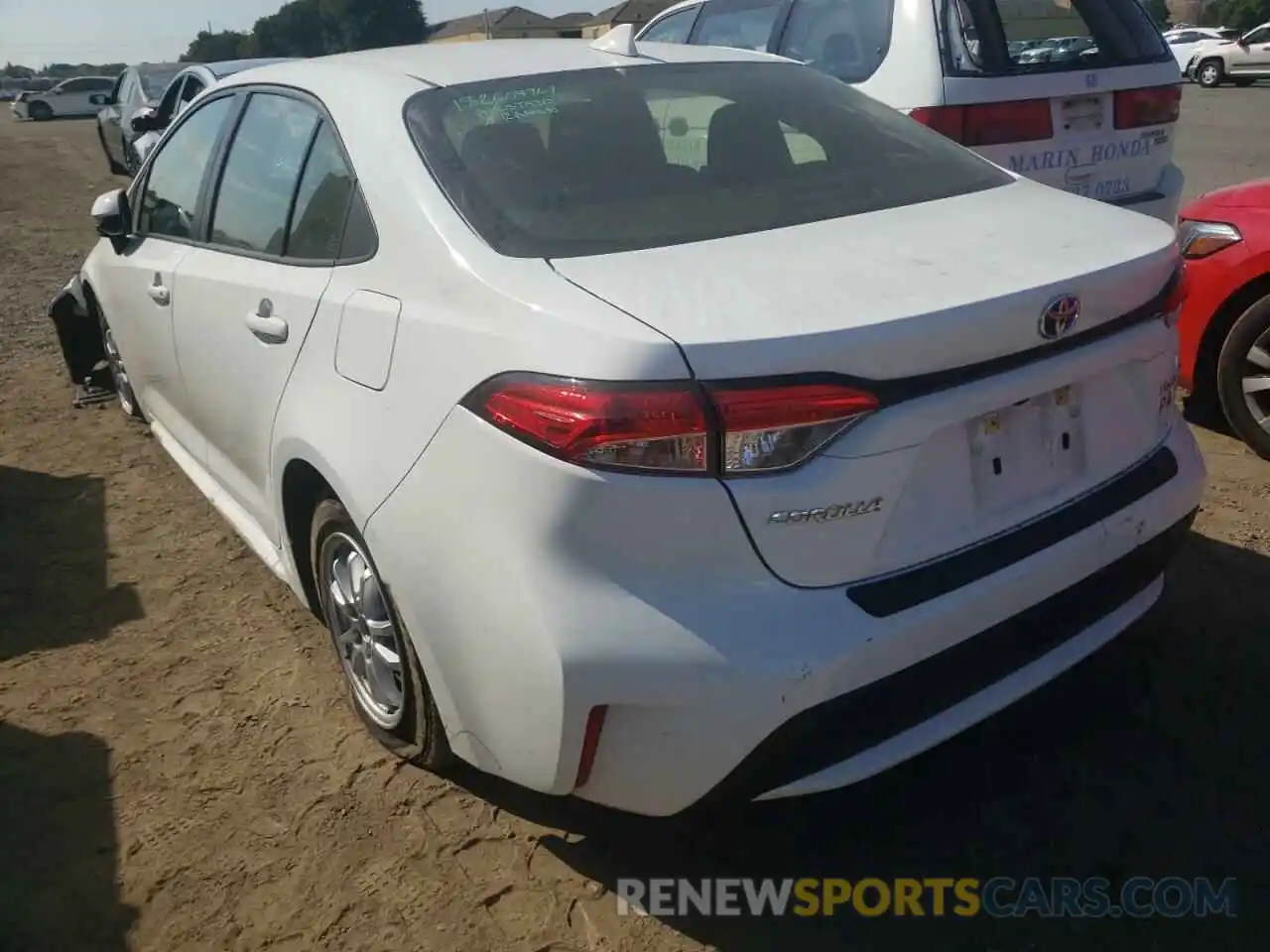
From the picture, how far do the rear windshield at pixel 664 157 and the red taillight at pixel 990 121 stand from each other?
5.38 ft

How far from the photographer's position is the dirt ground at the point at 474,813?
237 cm

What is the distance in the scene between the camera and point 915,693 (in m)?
2.13

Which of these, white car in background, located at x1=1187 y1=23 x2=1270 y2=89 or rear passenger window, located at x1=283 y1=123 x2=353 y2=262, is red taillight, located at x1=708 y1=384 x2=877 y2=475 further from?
white car in background, located at x1=1187 y1=23 x2=1270 y2=89

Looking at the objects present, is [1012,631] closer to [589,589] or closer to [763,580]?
[763,580]

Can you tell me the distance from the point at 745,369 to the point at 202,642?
92.0 inches

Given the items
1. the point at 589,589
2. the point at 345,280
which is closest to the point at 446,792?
the point at 589,589

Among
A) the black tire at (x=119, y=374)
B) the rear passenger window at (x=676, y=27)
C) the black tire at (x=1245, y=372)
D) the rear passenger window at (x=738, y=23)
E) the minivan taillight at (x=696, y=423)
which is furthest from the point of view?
the rear passenger window at (x=676, y=27)

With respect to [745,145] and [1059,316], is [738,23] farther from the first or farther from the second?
[1059,316]

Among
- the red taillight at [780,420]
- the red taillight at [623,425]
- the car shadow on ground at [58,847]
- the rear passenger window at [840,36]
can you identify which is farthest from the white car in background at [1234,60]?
the car shadow on ground at [58,847]

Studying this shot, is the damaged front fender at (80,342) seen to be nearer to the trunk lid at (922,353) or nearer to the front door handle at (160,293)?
the front door handle at (160,293)

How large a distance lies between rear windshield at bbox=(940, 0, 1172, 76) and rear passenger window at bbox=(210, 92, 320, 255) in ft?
9.36

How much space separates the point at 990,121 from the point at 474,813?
3585 mm

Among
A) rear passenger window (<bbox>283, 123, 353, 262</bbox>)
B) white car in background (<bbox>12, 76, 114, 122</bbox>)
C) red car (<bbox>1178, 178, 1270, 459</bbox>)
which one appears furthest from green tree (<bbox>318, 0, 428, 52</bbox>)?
rear passenger window (<bbox>283, 123, 353, 262</bbox>)

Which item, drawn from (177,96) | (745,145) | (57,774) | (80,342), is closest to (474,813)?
(57,774)
